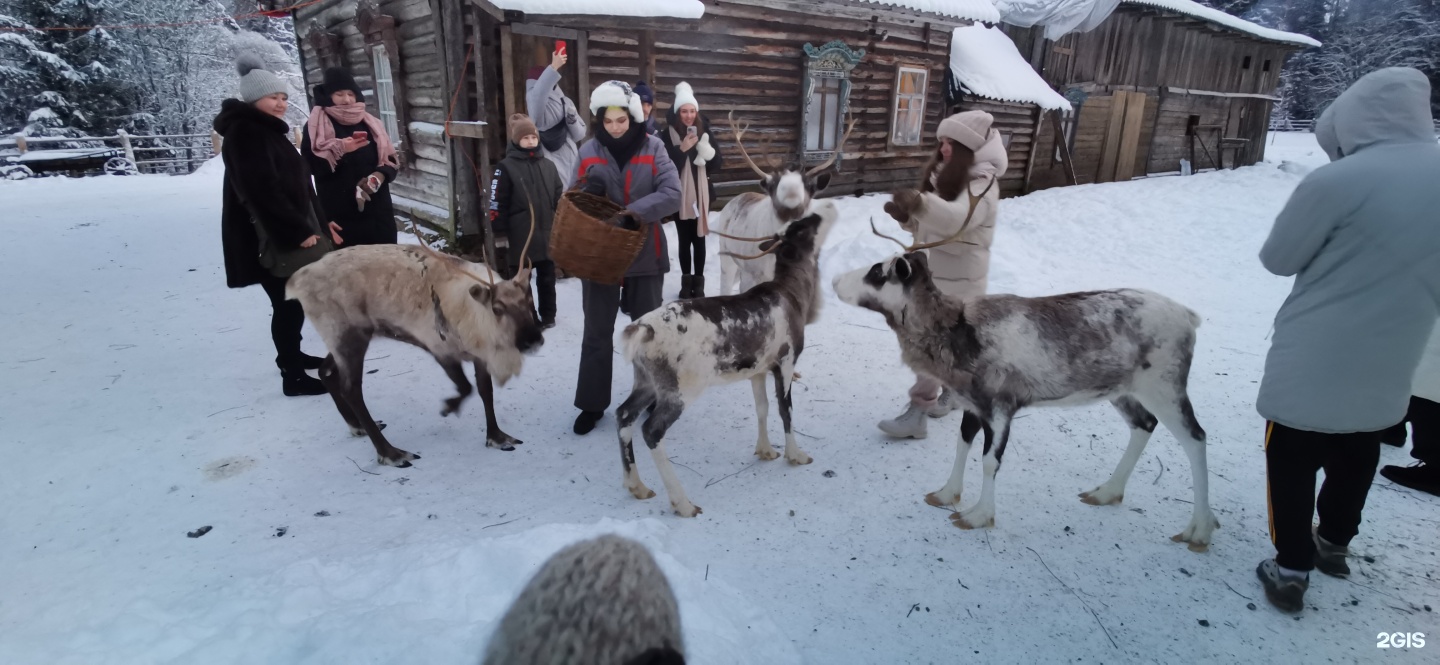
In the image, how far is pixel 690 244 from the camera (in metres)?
6.97

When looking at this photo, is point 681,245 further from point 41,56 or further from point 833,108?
point 41,56

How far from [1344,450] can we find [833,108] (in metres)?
9.88

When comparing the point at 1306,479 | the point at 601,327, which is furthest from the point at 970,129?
the point at 601,327

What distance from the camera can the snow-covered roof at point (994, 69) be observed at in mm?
12750

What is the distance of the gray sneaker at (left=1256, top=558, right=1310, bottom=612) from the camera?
2.66 m

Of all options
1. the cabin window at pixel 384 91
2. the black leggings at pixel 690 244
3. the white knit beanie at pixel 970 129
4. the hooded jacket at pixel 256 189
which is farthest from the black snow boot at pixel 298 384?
the cabin window at pixel 384 91

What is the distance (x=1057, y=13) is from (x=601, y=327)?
14.9 meters

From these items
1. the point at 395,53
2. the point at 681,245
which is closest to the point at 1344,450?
the point at 681,245

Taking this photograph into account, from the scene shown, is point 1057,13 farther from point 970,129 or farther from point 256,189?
point 256,189

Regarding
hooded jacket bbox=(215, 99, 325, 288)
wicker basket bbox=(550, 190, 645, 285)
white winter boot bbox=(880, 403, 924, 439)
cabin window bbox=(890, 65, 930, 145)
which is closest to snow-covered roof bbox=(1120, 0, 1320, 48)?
cabin window bbox=(890, 65, 930, 145)

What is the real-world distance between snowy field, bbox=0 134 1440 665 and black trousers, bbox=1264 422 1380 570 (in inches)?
12.8

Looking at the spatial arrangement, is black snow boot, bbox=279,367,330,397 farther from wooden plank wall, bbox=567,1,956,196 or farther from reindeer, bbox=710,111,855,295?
wooden plank wall, bbox=567,1,956,196

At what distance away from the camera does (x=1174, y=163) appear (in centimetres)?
1969

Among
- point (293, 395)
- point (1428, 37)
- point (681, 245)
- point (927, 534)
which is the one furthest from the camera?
point (1428, 37)
